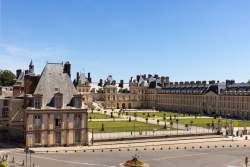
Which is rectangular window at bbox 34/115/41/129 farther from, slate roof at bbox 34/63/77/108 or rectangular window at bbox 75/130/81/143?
rectangular window at bbox 75/130/81/143

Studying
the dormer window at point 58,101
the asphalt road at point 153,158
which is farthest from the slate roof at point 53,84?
the asphalt road at point 153,158

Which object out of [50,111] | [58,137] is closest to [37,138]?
[58,137]

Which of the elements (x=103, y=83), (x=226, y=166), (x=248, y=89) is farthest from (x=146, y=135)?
(x=103, y=83)

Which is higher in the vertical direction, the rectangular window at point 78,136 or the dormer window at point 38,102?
the dormer window at point 38,102

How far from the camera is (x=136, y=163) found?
137 feet

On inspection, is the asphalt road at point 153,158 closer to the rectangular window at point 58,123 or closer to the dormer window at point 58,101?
the rectangular window at point 58,123

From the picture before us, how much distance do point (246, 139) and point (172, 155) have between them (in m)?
22.9

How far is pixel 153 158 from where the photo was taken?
48.2 meters

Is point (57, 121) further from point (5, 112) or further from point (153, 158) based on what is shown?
point (153, 158)

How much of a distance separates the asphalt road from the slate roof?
8.71 metres

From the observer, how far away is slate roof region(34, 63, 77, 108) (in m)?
54.6

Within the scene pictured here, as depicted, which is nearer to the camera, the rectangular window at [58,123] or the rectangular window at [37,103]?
the rectangular window at [37,103]

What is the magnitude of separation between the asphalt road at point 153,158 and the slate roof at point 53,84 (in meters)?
8.71

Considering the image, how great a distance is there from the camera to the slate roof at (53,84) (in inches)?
2151
